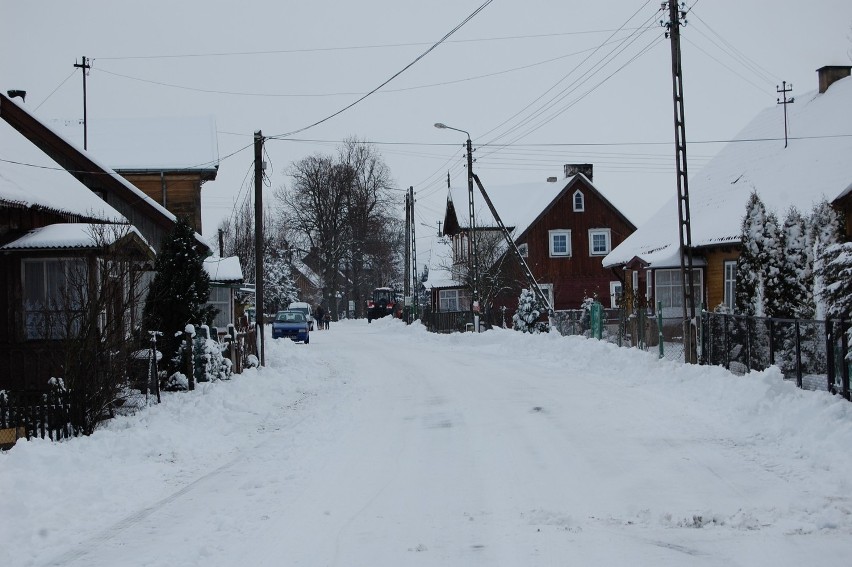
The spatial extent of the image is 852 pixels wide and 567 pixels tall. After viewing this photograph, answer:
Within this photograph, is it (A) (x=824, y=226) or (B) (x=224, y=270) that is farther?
(B) (x=224, y=270)

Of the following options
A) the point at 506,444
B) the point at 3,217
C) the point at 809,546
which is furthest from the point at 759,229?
the point at 3,217

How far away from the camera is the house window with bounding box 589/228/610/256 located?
177 feet

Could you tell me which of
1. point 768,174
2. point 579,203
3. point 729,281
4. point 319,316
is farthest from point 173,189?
point 319,316

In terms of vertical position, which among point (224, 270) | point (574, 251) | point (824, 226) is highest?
point (574, 251)

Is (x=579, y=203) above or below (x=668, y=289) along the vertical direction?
above

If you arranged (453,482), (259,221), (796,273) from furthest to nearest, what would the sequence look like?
(259,221) → (796,273) → (453,482)

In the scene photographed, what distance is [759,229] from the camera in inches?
816

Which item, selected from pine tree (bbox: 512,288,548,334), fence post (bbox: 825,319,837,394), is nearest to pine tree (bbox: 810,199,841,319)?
fence post (bbox: 825,319,837,394)

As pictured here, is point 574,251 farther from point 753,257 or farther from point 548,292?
point 753,257

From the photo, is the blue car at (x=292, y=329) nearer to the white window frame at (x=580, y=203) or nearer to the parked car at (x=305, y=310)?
the parked car at (x=305, y=310)

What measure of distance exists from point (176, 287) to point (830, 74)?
25.0 metres

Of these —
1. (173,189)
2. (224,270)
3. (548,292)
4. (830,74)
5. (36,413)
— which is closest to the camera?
(36,413)

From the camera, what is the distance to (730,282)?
27984 millimetres

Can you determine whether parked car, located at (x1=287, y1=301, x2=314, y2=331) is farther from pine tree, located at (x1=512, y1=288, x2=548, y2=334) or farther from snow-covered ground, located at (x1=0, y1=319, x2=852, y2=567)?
snow-covered ground, located at (x1=0, y1=319, x2=852, y2=567)
